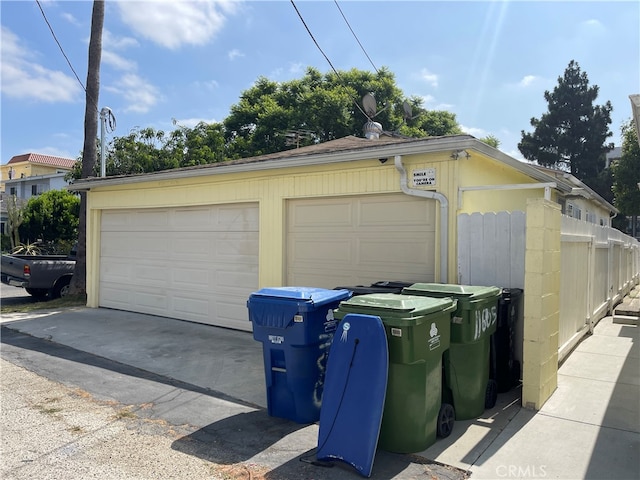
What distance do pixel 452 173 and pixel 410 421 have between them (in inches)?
137

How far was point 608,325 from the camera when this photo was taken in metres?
9.22

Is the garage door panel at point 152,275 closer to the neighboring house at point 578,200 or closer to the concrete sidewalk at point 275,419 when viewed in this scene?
the concrete sidewalk at point 275,419

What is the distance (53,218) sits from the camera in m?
22.0

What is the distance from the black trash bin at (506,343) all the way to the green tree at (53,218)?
21.3 metres

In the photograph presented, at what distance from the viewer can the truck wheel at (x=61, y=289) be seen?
1256 cm

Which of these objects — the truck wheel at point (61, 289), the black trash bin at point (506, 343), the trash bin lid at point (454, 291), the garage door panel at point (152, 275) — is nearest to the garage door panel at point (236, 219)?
the garage door panel at point (152, 275)

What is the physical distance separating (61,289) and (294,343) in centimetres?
1064

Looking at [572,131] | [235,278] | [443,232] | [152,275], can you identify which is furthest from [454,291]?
[572,131]

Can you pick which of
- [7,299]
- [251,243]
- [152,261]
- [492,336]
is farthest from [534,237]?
[7,299]

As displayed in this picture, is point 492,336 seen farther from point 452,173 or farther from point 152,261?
point 152,261

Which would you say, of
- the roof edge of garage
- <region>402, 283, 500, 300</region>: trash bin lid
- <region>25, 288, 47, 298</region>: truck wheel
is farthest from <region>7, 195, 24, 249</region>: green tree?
<region>402, 283, 500, 300</region>: trash bin lid

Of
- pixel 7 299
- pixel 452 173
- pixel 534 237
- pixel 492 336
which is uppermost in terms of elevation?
pixel 452 173

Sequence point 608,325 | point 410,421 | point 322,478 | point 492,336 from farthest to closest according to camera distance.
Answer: point 608,325
point 492,336
point 410,421
point 322,478

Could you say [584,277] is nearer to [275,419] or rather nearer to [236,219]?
[275,419]
